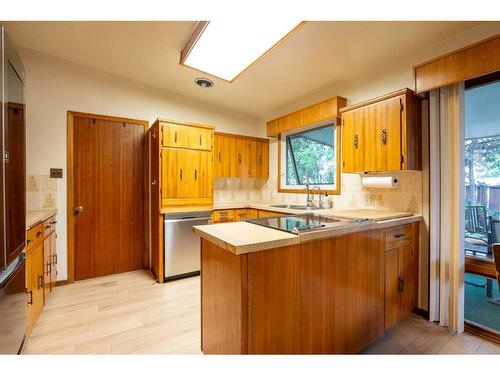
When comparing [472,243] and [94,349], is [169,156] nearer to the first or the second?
[94,349]

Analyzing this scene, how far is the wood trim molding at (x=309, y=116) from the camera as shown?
2730 millimetres

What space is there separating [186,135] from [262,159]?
4.82ft

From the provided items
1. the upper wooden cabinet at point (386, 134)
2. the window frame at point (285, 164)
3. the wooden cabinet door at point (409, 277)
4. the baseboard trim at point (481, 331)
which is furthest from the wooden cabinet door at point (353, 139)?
the baseboard trim at point (481, 331)

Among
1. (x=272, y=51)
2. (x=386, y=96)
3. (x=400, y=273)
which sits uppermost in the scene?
(x=272, y=51)

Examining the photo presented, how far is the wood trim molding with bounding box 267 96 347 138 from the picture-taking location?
2.73 metres

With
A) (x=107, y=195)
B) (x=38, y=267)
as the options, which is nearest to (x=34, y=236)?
(x=38, y=267)

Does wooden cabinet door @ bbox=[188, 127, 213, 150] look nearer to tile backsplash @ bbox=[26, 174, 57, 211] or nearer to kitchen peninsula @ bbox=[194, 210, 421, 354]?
tile backsplash @ bbox=[26, 174, 57, 211]

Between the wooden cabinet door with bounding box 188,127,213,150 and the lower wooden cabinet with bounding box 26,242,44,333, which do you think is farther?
the wooden cabinet door with bounding box 188,127,213,150

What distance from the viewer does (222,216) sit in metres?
3.23

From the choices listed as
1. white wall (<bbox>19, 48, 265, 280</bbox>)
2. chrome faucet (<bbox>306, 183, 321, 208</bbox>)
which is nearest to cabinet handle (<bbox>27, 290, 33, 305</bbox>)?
white wall (<bbox>19, 48, 265, 280</bbox>)

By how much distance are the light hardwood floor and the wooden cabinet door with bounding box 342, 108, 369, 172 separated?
1.46 metres

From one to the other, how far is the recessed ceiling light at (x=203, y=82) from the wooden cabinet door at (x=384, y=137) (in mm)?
1946

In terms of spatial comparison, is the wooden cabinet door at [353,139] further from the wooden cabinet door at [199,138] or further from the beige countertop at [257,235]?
the wooden cabinet door at [199,138]

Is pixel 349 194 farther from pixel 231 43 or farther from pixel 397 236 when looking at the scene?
pixel 231 43
